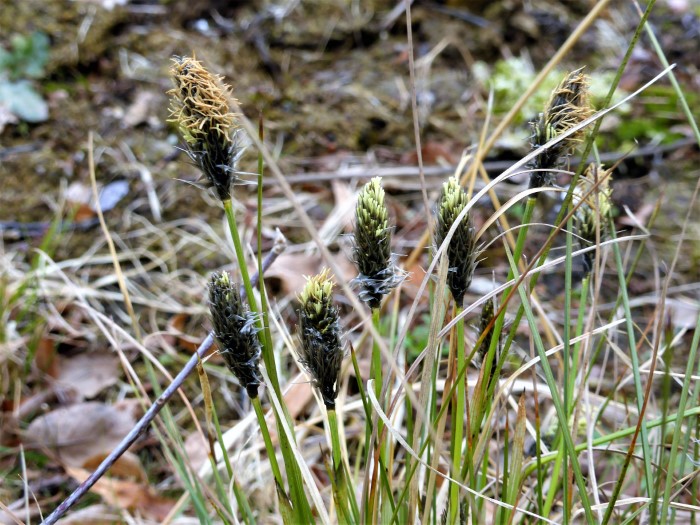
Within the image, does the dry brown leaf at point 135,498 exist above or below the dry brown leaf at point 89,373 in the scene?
below

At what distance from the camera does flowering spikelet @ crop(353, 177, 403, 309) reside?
78cm

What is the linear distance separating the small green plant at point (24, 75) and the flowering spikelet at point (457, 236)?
2.13m

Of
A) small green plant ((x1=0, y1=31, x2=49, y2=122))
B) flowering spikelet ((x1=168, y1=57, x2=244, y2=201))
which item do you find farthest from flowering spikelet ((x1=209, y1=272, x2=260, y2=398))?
small green plant ((x1=0, y1=31, x2=49, y2=122))

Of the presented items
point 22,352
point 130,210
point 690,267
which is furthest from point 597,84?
point 22,352

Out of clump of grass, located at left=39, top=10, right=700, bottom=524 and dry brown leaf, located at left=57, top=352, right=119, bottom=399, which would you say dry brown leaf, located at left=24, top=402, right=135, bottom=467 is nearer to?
dry brown leaf, located at left=57, top=352, right=119, bottom=399

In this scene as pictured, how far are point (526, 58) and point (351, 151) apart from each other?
3.08ft

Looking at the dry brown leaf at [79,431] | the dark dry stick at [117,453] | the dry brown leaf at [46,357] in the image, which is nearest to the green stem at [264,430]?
the dark dry stick at [117,453]

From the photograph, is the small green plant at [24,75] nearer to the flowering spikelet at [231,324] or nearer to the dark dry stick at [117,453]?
the dark dry stick at [117,453]

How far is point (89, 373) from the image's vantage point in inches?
71.3

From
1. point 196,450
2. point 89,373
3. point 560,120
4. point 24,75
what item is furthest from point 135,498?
point 24,75

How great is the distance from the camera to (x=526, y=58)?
9.33 ft

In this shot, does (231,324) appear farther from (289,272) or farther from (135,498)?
(289,272)

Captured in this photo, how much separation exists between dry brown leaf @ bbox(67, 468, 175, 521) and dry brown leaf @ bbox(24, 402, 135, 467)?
10cm

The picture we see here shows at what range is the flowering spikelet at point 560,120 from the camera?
0.82 metres
